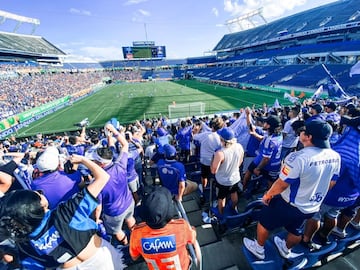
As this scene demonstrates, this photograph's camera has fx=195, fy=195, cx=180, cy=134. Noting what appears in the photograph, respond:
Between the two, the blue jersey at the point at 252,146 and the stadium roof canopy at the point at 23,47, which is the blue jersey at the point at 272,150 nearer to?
the blue jersey at the point at 252,146

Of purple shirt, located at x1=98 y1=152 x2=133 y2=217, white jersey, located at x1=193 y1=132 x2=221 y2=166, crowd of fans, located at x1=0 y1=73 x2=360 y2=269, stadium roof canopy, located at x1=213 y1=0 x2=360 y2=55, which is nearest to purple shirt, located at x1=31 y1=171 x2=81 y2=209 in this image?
crowd of fans, located at x1=0 y1=73 x2=360 y2=269

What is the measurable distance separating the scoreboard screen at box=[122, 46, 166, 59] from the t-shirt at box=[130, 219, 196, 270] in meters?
79.4

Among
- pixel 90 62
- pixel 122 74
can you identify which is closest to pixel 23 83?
pixel 122 74

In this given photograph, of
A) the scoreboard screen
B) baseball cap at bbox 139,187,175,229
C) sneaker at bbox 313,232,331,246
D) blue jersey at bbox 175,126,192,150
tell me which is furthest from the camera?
the scoreboard screen

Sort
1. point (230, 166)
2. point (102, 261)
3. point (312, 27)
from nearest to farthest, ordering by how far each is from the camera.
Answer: point (102, 261)
point (230, 166)
point (312, 27)

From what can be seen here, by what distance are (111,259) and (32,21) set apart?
9625 cm

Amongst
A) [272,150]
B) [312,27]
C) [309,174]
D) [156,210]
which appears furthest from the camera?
[312,27]

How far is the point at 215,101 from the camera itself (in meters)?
29.5

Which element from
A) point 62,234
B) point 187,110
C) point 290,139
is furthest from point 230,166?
point 187,110

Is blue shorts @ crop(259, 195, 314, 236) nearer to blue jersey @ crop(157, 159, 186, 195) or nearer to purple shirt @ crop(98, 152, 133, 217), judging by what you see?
blue jersey @ crop(157, 159, 186, 195)

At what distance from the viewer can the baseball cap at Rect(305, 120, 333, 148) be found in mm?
2177

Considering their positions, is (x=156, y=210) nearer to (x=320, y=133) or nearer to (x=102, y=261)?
(x=102, y=261)

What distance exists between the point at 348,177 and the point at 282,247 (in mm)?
1330

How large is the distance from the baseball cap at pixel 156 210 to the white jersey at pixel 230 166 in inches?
74.0
